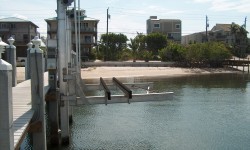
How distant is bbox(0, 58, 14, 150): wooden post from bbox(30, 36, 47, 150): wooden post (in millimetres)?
4360

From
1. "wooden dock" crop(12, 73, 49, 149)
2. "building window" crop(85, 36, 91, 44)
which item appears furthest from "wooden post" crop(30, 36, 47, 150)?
"building window" crop(85, 36, 91, 44)

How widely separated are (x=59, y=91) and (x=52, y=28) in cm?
6293

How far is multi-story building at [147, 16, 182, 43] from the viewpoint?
111m

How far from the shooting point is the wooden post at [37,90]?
1015cm

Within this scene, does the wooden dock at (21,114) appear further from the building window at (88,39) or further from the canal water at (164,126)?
the building window at (88,39)

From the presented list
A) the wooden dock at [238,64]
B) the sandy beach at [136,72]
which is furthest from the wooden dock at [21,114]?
the wooden dock at [238,64]

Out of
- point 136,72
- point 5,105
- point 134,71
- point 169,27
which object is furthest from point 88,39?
point 5,105

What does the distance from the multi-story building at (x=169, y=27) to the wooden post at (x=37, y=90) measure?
102m

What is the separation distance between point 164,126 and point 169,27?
93272 millimetres

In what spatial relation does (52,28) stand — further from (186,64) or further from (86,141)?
(86,141)

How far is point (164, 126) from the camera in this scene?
67.6ft

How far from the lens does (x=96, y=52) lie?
272 ft

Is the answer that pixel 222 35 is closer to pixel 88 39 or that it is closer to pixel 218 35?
pixel 218 35

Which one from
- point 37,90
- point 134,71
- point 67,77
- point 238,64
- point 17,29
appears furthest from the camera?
point 238,64
